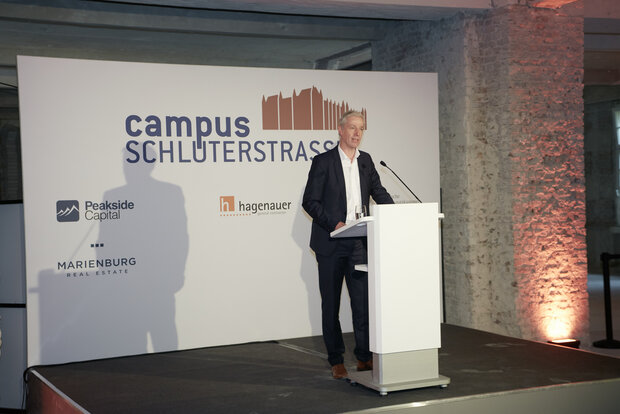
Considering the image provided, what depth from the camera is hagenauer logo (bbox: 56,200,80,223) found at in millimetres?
5781

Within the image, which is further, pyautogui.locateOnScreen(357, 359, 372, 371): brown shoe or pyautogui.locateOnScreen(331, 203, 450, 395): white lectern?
pyautogui.locateOnScreen(357, 359, 372, 371): brown shoe

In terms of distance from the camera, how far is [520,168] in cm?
709

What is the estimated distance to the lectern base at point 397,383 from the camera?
432cm

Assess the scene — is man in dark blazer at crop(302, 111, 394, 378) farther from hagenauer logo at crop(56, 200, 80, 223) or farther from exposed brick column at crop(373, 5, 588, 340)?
exposed brick column at crop(373, 5, 588, 340)

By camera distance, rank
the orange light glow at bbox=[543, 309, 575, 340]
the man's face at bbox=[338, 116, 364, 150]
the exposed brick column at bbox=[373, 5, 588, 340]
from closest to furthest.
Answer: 1. the man's face at bbox=[338, 116, 364, 150]
2. the exposed brick column at bbox=[373, 5, 588, 340]
3. the orange light glow at bbox=[543, 309, 575, 340]

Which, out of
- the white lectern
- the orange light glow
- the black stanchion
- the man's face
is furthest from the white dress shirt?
the black stanchion

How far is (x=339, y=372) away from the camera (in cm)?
486

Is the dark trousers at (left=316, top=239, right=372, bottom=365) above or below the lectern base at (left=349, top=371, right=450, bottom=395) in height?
above

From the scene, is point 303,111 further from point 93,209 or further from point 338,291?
point 338,291

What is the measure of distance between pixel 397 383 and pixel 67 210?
2.99m

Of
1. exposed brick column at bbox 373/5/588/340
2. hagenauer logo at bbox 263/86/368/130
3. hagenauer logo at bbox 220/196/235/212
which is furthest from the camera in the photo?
exposed brick column at bbox 373/5/588/340

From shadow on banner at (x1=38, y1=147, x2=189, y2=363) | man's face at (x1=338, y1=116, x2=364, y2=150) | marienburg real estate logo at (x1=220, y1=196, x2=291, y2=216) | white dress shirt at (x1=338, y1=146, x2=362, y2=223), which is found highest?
man's face at (x1=338, y1=116, x2=364, y2=150)

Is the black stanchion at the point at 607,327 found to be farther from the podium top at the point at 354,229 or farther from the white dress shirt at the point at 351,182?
the podium top at the point at 354,229

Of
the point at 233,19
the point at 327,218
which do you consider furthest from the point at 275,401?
the point at 233,19
